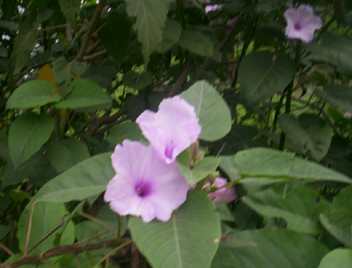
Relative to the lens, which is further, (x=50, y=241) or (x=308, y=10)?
(x=308, y=10)

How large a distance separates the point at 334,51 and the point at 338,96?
13 cm

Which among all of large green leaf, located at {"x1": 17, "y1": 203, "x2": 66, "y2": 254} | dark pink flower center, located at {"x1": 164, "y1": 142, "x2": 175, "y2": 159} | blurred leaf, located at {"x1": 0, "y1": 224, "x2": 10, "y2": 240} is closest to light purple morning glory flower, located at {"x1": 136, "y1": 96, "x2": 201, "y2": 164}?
dark pink flower center, located at {"x1": 164, "y1": 142, "x2": 175, "y2": 159}

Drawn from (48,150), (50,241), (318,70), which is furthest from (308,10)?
(50,241)

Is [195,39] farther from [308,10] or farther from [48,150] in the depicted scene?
[48,150]

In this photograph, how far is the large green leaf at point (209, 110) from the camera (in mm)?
769

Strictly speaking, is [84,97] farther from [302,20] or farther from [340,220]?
[340,220]

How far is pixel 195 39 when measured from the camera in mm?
1279

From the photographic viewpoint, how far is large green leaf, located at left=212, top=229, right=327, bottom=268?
0.71 metres

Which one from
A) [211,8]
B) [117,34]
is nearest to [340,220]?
[117,34]

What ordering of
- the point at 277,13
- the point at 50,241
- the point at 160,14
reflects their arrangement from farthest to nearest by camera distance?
the point at 277,13 → the point at 160,14 → the point at 50,241

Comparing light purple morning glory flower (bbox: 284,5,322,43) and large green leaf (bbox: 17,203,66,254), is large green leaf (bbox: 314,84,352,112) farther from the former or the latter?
large green leaf (bbox: 17,203,66,254)

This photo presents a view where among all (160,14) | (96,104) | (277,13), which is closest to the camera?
(160,14)

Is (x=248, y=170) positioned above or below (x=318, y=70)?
above

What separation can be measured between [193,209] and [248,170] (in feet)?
0.27
